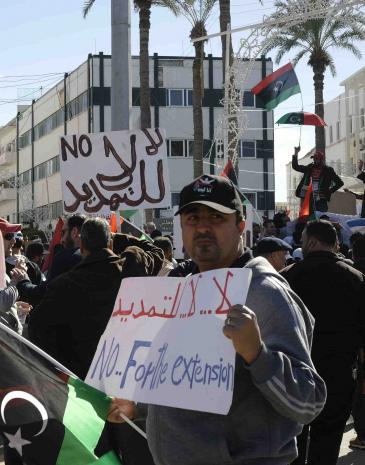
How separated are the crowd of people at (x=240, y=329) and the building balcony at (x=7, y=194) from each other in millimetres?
73058

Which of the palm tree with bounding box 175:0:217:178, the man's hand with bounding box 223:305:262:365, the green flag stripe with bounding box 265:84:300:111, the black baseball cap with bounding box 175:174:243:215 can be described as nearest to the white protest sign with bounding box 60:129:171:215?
the black baseball cap with bounding box 175:174:243:215

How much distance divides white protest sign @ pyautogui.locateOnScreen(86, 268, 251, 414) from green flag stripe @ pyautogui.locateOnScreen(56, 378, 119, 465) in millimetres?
52

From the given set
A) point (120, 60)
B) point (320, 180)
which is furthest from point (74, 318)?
point (320, 180)

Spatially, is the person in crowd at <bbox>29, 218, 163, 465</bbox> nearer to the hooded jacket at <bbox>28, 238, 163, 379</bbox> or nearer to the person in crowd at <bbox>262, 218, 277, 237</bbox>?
the hooded jacket at <bbox>28, 238, 163, 379</bbox>

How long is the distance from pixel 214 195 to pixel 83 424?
0.93 meters

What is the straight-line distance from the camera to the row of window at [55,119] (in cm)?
5819

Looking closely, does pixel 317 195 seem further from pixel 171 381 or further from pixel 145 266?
pixel 171 381

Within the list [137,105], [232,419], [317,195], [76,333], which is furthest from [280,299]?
[137,105]

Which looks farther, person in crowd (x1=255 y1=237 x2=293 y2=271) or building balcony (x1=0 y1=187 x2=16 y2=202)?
building balcony (x1=0 y1=187 x2=16 y2=202)

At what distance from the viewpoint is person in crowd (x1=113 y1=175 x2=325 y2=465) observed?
2.84m

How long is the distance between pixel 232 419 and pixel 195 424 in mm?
124

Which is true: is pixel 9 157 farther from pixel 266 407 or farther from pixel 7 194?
pixel 266 407

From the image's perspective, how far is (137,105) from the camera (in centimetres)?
5472

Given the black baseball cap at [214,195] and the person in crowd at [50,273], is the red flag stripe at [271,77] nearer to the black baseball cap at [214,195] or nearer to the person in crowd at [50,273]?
the person in crowd at [50,273]
